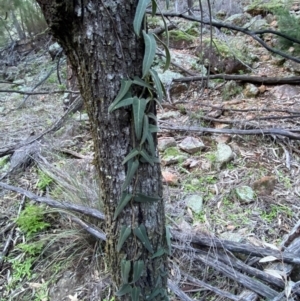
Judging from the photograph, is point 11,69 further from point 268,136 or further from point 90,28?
point 90,28

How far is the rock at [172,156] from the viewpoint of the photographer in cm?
220

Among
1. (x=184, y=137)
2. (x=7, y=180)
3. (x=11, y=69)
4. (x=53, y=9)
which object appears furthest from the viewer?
(x=11, y=69)

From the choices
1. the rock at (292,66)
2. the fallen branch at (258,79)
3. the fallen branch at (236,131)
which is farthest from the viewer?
the rock at (292,66)

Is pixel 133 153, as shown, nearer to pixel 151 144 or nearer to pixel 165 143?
pixel 151 144

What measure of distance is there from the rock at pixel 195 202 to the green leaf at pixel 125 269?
2.69 feet

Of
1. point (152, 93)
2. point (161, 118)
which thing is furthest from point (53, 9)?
point (161, 118)

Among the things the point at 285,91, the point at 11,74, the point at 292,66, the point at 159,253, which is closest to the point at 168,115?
the point at 285,91

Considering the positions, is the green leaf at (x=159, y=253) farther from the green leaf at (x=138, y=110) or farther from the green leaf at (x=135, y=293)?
the green leaf at (x=138, y=110)

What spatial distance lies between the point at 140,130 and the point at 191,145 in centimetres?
148

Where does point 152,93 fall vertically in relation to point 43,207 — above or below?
above

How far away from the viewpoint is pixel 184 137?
2.45m

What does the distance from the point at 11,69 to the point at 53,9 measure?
508 centimetres

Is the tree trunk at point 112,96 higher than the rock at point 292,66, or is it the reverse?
the tree trunk at point 112,96

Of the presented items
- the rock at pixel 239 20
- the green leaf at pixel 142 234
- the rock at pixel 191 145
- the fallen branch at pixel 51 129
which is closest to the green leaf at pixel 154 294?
the green leaf at pixel 142 234
